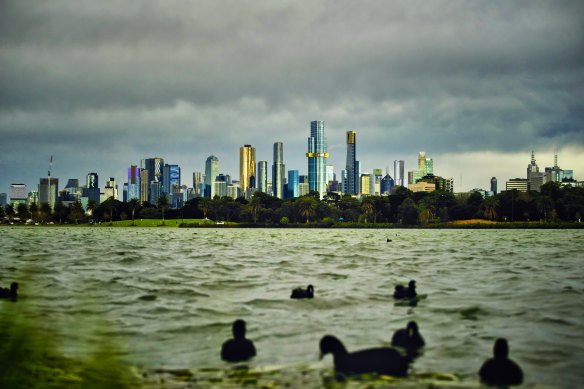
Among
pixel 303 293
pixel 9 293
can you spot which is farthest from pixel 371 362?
pixel 9 293

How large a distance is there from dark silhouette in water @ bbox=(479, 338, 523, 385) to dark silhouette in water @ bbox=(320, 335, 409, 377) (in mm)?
1485

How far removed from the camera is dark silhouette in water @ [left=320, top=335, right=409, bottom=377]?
11.7m

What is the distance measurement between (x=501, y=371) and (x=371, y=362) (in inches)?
92.5

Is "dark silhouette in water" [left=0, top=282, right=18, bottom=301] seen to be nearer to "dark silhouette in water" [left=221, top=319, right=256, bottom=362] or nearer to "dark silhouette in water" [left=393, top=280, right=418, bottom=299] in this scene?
"dark silhouette in water" [left=221, top=319, right=256, bottom=362]

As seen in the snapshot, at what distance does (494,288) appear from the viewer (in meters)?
24.8

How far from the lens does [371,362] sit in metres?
11.7

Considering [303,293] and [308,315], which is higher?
[303,293]

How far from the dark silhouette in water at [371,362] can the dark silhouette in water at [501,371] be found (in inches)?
58.5

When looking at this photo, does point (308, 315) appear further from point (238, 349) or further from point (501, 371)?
point (501, 371)

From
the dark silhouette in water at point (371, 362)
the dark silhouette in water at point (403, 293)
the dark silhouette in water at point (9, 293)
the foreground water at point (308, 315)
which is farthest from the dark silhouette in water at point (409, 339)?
the dark silhouette in water at point (9, 293)

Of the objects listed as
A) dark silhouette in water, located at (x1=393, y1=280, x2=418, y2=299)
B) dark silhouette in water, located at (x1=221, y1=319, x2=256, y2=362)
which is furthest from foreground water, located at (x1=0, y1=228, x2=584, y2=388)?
dark silhouette in water, located at (x1=393, y1=280, x2=418, y2=299)

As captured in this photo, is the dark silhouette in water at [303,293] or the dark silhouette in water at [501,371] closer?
the dark silhouette in water at [501,371]

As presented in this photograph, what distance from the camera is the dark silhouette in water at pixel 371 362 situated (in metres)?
11.7

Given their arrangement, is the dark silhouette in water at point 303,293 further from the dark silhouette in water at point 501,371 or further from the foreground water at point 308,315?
the dark silhouette in water at point 501,371
